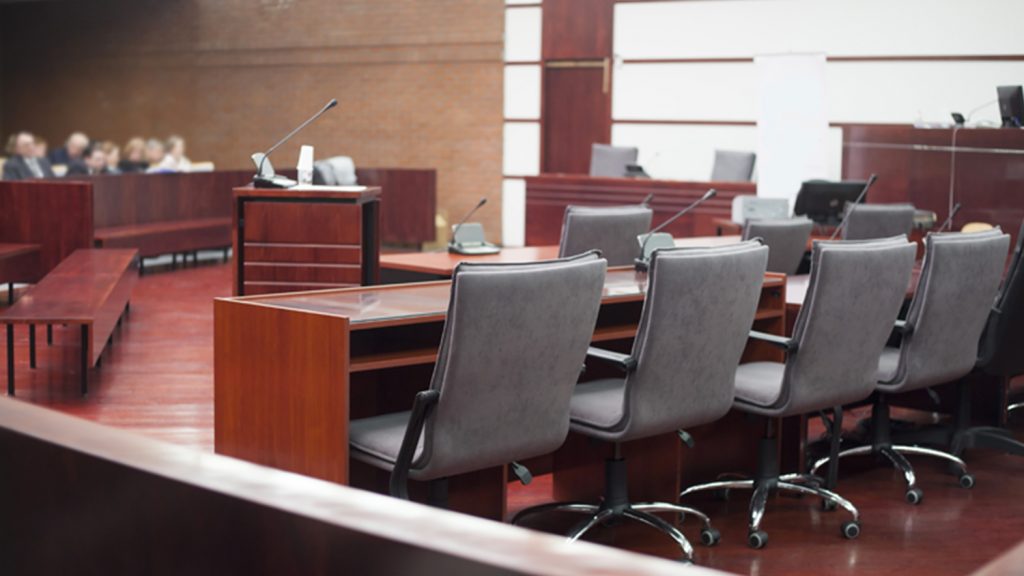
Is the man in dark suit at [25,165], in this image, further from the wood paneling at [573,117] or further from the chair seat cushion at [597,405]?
the chair seat cushion at [597,405]

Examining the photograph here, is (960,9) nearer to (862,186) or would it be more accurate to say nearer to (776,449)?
(862,186)

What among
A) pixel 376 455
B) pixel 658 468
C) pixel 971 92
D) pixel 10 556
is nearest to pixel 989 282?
pixel 658 468

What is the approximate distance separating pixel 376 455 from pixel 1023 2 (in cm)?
824

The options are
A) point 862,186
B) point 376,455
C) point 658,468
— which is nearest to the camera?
point 376,455

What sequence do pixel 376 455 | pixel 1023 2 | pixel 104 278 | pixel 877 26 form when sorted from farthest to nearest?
pixel 877 26 → pixel 1023 2 → pixel 104 278 → pixel 376 455

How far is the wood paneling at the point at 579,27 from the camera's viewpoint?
11.7 m

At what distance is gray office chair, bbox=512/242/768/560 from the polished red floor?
34 cm

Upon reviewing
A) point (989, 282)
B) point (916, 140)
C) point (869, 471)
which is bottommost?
point (869, 471)

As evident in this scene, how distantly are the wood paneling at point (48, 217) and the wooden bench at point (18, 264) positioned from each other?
11cm

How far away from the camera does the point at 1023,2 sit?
9.41m

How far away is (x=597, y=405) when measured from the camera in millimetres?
3309

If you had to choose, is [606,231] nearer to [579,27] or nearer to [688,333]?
[688,333]

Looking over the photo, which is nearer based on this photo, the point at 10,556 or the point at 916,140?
the point at 10,556

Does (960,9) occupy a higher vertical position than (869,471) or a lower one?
higher
